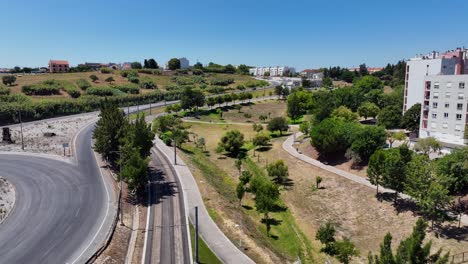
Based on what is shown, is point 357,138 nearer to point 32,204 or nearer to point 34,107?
point 32,204

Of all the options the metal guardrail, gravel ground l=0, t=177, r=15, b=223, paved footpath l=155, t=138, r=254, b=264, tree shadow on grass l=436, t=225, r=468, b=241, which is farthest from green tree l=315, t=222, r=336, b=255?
gravel ground l=0, t=177, r=15, b=223

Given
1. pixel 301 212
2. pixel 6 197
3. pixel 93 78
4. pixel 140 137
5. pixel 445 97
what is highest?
pixel 93 78

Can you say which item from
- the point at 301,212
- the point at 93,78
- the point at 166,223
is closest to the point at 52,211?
the point at 166,223

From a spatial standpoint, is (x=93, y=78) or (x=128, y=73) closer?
(x=93, y=78)

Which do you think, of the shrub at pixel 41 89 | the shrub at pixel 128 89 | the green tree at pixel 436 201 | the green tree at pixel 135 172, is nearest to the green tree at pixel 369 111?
the green tree at pixel 436 201

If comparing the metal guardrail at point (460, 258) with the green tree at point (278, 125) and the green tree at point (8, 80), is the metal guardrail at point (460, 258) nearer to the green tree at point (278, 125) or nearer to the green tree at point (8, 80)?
the green tree at point (278, 125)

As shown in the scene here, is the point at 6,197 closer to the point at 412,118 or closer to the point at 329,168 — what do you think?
the point at 329,168

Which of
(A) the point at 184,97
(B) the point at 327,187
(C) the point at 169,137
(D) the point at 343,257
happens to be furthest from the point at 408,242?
(A) the point at 184,97
